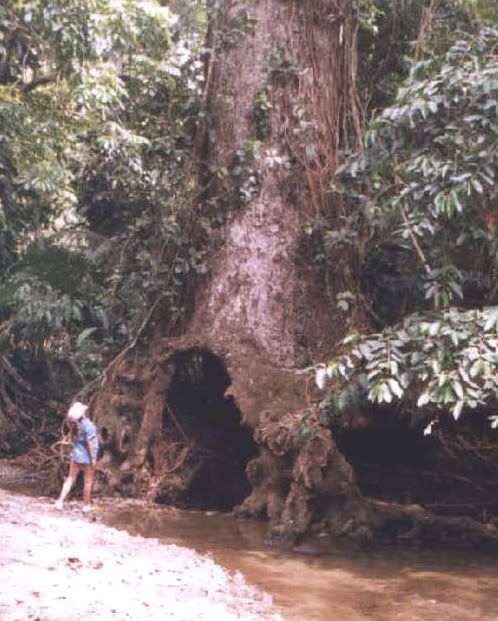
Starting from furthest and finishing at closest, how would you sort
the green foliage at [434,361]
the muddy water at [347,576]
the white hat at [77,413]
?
the white hat at [77,413] → the green foliage at [434,361] → the muddy water at [347,576]

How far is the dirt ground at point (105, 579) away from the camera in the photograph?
16.8 ft

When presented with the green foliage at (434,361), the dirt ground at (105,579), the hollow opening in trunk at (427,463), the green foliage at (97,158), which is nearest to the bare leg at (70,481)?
the dirt ground at (105,579)

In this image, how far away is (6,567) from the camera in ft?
18.9

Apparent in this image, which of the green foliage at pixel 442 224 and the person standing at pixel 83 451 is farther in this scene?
the person standing at pixel 83 451

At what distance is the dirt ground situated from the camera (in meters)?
5.12

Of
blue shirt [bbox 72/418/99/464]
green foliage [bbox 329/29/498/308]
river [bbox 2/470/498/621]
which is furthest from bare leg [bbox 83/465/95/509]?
green foliage [bbox 329/29/498/308]

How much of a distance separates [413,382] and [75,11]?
18.7ft

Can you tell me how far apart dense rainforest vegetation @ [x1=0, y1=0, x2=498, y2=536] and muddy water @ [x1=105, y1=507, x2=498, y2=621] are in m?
0.55

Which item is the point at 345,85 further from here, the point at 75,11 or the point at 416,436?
the point at 416,436

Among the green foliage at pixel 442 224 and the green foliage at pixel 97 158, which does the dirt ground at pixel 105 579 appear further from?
the green foliage at pixel 97 158

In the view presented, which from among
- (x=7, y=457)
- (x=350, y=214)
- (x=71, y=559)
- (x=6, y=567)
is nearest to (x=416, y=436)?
(x=350, y=214)

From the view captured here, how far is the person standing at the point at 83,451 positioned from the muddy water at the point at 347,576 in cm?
78

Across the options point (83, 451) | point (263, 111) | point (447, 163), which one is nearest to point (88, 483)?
point (83, 451)

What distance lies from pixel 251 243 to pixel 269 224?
330 mm
